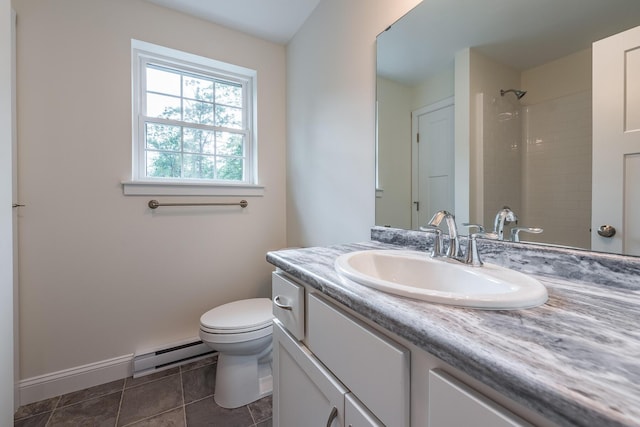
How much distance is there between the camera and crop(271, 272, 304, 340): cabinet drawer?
31.8 inches

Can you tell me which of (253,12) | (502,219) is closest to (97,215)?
(253,12)

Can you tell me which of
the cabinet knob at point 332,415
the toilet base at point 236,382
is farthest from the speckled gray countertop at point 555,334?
the toilet base at point 236,382

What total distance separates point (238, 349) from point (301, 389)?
68 cm

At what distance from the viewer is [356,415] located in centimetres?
57

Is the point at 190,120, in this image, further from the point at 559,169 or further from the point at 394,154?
the point at 559,169

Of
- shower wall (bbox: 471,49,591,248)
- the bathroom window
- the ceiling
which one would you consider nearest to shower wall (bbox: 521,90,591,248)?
shower wall (bbox: 471,49,591,248)

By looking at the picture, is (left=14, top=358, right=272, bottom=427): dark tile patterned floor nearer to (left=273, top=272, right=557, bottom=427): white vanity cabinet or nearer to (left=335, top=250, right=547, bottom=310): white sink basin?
(left=273, top=272, right=557, bottom=427): white vanity cabinet

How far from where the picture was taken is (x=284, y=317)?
918mm

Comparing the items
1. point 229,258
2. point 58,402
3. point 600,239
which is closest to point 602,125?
point 600,239

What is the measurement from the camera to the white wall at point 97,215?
1.41 m

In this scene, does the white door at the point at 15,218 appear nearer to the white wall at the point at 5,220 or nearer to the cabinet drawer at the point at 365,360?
the white wall at the point at 5,220

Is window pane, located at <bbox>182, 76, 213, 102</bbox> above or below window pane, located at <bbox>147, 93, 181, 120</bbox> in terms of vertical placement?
above

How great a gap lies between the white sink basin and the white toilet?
826 millimetres

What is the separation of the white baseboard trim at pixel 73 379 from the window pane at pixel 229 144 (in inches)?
57.9
